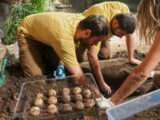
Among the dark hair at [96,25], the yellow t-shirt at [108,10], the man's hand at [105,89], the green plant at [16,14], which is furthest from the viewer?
the green plant at [16,14]

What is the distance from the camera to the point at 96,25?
11.2ft

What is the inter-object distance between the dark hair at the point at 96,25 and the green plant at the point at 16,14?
1.73 meters

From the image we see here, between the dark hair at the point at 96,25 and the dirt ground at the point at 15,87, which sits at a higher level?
the dark hair at the point at 96,25

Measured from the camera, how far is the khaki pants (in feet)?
13.6

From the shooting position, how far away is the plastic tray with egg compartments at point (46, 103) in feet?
9.48

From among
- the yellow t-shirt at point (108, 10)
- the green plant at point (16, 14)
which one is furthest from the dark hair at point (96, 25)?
the green plant at point (16, 14)

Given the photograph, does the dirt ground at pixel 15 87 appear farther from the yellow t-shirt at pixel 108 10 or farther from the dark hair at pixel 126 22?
the yellow t-shirt at pixel 108 10

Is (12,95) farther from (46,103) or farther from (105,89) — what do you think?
(105,89)

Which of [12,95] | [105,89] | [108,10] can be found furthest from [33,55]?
[105,89]

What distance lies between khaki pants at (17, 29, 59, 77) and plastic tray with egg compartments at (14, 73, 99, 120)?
72 centimetres

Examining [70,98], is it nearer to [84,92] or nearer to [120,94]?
[84,92]

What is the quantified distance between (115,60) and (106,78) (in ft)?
1.53

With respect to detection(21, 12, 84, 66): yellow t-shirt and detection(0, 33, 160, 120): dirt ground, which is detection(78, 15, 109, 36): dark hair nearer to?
detection(21, 12, 84, 66): yellow t-shirt

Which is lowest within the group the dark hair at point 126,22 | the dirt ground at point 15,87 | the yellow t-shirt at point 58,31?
the dirt ground at point 15,87
